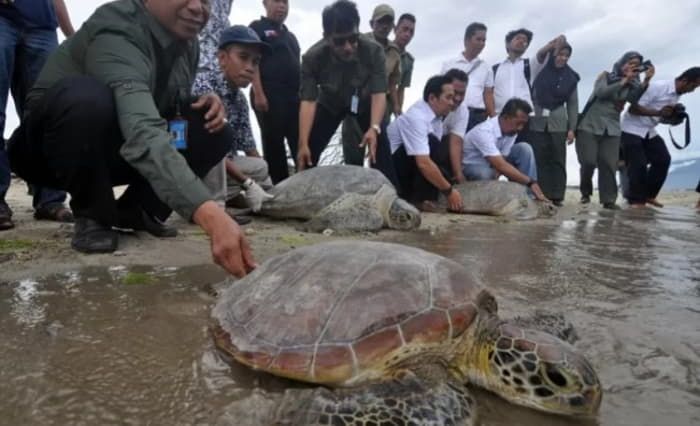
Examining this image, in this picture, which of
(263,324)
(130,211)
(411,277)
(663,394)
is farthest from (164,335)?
(130,211)

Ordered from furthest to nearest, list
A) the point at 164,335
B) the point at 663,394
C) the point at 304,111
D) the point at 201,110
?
1. the point at 304,111
2. the point at 201,110
3. the point at 164,335
4. the point at 663,394

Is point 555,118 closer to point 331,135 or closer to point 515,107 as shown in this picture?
point 515,107

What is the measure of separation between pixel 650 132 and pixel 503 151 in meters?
2.70

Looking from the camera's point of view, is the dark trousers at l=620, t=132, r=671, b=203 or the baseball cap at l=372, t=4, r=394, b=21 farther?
the dark trousers at l=620, t=132, r=671, b=203

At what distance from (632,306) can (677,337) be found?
36cm

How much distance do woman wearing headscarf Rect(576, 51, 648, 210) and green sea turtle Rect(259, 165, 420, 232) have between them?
12.8 feet

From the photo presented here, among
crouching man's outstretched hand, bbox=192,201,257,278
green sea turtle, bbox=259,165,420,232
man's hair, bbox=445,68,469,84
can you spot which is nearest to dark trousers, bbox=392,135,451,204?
man's hair, bbox=445,68,469,84

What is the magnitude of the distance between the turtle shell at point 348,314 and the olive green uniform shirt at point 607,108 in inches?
253

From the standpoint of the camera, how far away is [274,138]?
5.32m

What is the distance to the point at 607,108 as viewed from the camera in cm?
699

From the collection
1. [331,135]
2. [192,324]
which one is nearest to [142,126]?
[192,324]

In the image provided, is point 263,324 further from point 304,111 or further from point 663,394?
point 304,111

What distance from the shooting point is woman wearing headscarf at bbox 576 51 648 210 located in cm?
686

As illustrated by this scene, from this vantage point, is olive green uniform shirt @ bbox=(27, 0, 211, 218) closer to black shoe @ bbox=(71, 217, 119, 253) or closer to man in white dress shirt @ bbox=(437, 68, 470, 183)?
black shoe @ bbox=(71, 217, 119, 253)
